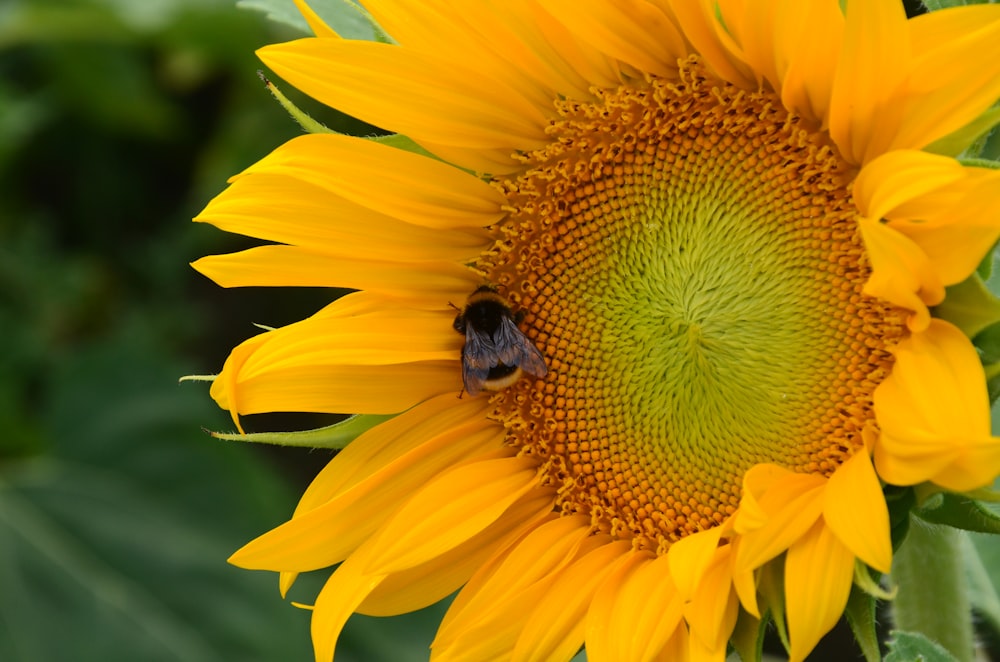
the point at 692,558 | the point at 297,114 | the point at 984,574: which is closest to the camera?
the point at 692,558

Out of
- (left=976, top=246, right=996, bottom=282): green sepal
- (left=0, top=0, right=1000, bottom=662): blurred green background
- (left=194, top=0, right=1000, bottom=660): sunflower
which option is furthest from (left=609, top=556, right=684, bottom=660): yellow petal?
(left=0, top=0, right=1000, bottom=662): blurred green background

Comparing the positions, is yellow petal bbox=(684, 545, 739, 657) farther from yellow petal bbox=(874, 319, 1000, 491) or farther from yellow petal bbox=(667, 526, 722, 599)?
yellow petal bbox=(874, 319, 1000, 491)

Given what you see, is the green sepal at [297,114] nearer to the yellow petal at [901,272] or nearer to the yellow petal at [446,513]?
the yellow petal at [446,513]

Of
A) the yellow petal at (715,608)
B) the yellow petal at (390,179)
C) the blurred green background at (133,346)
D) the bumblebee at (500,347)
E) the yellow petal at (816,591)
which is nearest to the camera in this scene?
the yellow petal at (816,591)

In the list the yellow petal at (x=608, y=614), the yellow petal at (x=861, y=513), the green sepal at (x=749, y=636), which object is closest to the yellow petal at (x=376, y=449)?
the yellow petal at (x=608, y=614)

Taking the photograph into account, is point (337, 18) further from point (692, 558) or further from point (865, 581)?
point (865, 581)

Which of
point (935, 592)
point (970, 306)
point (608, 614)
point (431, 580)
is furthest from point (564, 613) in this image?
point (970, 306)
